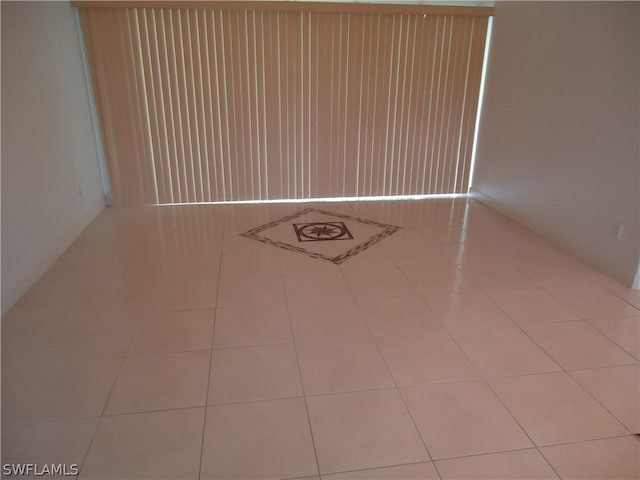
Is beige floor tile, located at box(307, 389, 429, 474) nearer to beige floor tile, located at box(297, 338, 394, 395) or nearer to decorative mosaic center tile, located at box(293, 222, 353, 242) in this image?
beige floor tile, located at box(297, 338, 394, 395)

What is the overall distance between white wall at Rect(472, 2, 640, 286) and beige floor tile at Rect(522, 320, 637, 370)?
2.82 feet

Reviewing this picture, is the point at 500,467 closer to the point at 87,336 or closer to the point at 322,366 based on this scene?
the point at 322,366

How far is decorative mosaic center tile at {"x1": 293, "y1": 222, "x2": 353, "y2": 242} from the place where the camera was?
3846 millimetres

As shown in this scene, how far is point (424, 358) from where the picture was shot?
2.20m

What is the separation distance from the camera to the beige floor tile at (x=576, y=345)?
2203 mm

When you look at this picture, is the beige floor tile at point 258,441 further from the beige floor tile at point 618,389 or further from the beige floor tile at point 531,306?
the beige floor tile at point 531,306

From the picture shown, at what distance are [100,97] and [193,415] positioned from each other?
12.1 ft

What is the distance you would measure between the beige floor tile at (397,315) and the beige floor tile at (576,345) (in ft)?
1.85

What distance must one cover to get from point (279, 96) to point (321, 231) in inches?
62.0

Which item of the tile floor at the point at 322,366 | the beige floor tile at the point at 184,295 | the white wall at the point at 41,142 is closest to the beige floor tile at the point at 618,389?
the tile floor at the point at 322,366

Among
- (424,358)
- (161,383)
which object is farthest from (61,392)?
(424,358)

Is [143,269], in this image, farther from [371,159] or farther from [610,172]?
[610,172]

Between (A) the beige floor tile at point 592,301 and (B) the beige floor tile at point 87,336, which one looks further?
(A) the beige floor tile at point 592,301

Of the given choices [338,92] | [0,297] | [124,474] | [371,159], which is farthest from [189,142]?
[124,474]
